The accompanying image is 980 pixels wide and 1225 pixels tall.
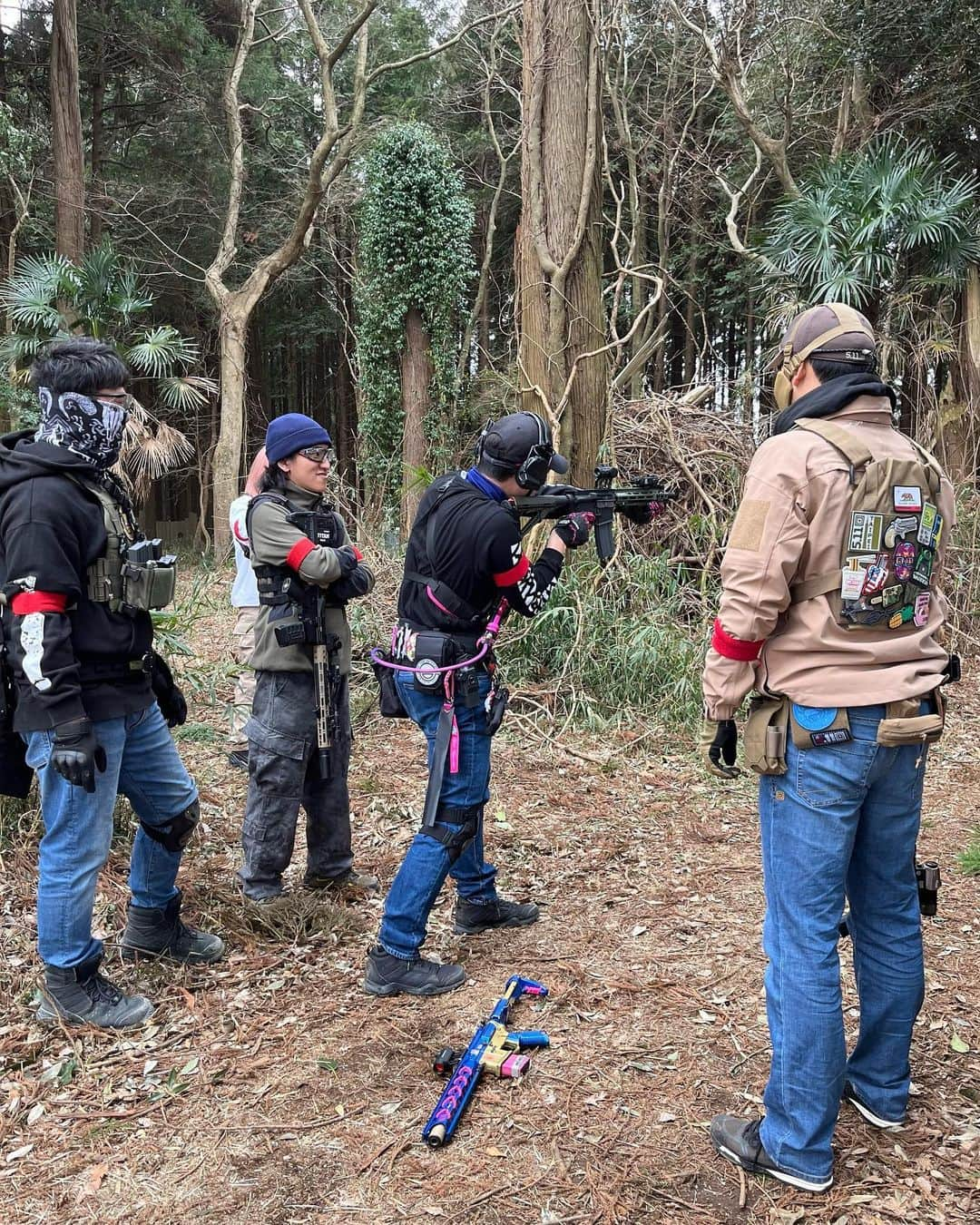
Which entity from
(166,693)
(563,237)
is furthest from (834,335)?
(563,237)

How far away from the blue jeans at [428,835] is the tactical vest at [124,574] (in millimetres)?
927

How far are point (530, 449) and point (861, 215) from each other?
8.23m

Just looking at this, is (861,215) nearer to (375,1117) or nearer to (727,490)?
(727,490)

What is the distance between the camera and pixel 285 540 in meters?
3.66

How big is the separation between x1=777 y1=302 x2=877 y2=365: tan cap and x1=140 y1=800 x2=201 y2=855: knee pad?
8.32ft

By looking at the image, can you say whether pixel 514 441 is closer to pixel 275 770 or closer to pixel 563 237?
pixel 275 770

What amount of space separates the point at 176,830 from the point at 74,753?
2.27 ft

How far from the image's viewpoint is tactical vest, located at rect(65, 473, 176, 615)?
2.96 m

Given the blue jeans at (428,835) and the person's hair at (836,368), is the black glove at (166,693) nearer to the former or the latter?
the blue jeans at (428,835)

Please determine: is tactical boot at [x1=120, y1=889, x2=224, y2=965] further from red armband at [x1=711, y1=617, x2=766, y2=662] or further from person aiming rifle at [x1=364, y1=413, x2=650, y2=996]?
red armband at [x1=711, y1=617, x2=766, y2=662]

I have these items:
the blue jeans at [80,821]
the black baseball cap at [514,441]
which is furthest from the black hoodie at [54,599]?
the black baseball cap at [514,441]

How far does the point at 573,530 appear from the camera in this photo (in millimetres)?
3781

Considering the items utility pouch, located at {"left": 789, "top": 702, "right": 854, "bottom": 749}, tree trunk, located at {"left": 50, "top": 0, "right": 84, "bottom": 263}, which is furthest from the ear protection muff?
tree trunk, located at {"left": 50, "top": 0, "right": 84, "bottom": 263}

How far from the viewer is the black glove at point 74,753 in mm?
2770
